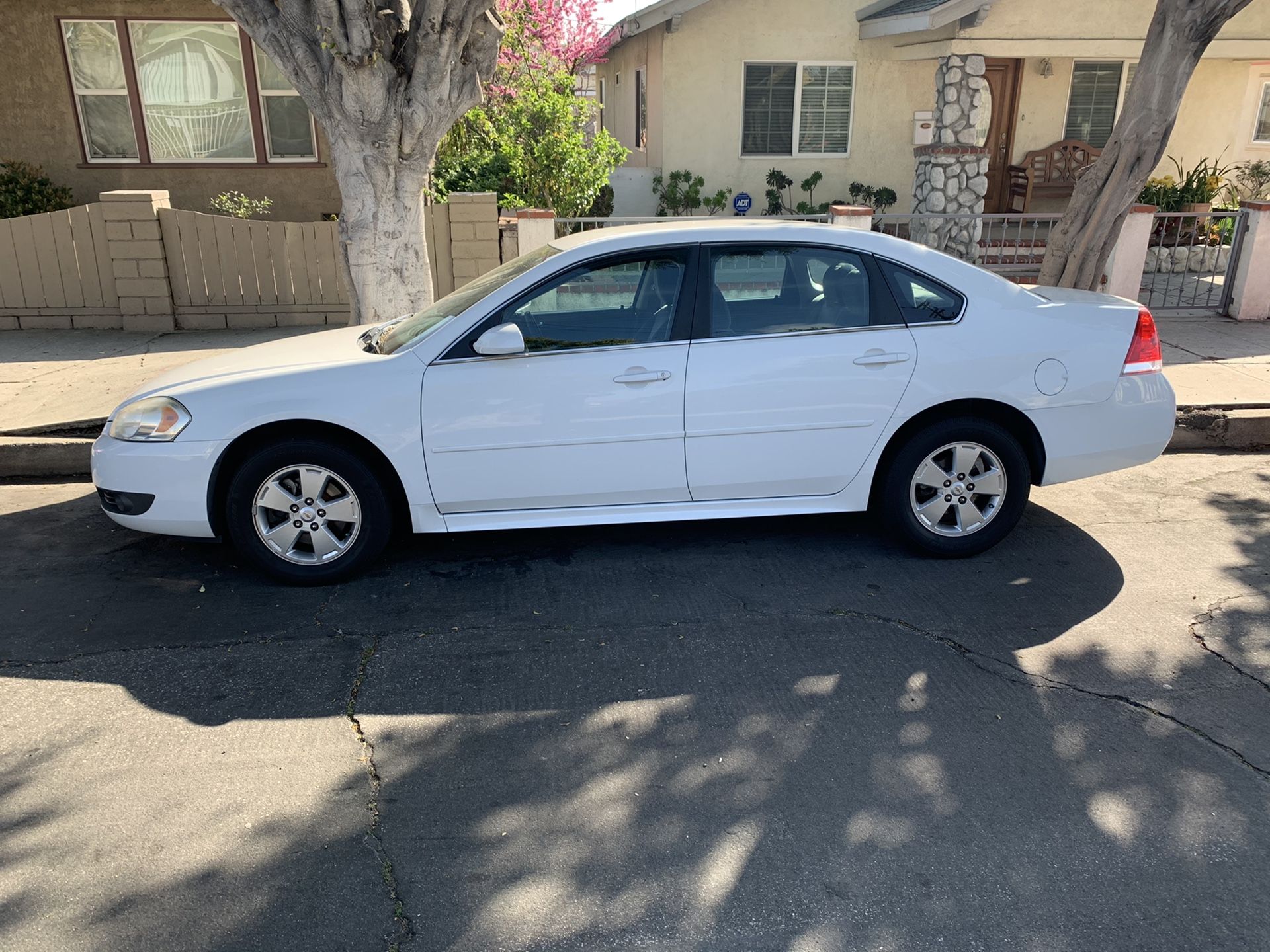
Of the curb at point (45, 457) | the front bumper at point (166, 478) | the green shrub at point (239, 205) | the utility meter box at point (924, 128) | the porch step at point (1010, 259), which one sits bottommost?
the curb at point (45, 457)

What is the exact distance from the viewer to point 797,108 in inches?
618

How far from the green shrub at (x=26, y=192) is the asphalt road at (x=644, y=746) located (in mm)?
8578

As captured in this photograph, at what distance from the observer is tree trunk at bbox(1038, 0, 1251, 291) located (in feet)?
26.1

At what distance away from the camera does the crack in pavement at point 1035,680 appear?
3768 millimetres

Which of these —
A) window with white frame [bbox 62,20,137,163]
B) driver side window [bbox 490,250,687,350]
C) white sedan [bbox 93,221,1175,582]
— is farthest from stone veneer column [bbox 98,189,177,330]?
driver side window [bbox 490,250,687,350]

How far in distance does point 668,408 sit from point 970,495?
65.8 inches

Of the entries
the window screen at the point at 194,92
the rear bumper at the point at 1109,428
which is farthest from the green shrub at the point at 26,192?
the rear bumper at the point at 1109,428

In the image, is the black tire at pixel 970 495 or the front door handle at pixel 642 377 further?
the black tire at pixel 970 495

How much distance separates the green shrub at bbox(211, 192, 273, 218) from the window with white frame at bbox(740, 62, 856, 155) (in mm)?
7196

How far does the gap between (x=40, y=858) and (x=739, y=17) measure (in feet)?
49.0

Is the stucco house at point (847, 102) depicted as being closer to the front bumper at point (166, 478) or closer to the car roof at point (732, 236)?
the car roof at point (732, 236)

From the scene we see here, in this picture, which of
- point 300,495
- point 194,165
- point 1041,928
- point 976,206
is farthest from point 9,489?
point 976,206

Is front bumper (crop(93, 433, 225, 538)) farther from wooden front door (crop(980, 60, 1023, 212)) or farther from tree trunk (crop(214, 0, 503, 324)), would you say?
wooden front door (crop(980, 60, 1023, 212))

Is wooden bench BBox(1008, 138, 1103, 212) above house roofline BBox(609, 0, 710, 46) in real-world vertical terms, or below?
below
